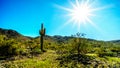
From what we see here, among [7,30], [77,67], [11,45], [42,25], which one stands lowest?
[77,67]

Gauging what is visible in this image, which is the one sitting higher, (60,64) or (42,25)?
(42,25)

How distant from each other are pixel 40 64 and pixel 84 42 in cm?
1278

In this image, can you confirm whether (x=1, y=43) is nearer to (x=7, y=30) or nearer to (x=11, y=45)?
(x=11, y=45)

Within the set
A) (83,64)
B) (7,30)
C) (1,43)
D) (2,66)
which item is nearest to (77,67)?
(83,64)

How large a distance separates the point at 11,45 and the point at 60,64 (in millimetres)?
11981

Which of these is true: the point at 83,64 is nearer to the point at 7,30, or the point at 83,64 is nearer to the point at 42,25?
the point at 42,25

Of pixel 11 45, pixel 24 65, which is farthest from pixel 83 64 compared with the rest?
pixel 11 45

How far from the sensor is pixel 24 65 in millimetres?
24688

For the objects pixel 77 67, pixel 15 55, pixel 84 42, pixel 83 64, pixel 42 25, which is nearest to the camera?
pixel 77 67

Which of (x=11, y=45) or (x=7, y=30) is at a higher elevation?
(x=7, y=30)

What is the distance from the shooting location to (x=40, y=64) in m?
25.4

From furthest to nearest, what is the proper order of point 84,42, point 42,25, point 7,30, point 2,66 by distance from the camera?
1. point 7,30
2. point 42,25
3. point 84,42
4. point 2,66

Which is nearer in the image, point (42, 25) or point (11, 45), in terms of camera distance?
point (11, 45)

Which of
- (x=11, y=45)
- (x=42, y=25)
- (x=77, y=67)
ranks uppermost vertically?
(x=42, y=25)
